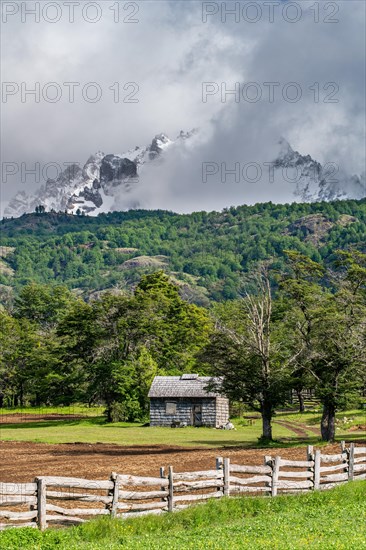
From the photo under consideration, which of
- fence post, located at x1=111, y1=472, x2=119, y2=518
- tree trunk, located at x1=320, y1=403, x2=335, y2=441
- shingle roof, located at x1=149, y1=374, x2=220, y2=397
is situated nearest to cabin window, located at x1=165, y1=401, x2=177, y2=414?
shingle roof, located at x1=149, y1=374, x2=220, y2=397

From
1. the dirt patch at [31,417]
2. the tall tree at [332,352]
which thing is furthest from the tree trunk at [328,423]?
the dirt patch at [31,417]

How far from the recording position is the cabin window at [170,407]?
79812 mm

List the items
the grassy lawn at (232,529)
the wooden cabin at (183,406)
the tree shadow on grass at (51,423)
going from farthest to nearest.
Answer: the tree shadow on grass at (51,423) → the wooden cabin at (183,406) → the grassy lawn at (232,529)

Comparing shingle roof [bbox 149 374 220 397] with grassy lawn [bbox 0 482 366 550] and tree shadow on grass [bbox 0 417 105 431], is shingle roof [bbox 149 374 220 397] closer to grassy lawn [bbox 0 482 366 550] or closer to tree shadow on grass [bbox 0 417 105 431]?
tree shadow on grass [bbox 0 417 105 431]

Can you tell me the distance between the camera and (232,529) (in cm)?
2209

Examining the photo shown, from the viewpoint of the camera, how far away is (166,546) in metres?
19.5

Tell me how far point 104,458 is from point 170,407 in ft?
112

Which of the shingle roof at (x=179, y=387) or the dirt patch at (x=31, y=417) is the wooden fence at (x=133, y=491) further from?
the dirt patch at (x=31, y=417)

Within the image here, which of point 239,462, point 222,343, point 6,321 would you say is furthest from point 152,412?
point 6,321

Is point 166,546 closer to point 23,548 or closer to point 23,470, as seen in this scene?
point 23,548

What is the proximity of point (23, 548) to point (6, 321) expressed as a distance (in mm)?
107465

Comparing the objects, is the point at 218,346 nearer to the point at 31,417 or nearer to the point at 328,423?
the point at 328,423

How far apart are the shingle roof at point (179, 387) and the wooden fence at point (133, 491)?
152ft

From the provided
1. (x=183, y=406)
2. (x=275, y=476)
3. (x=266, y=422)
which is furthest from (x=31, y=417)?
(x=275, y=476)
